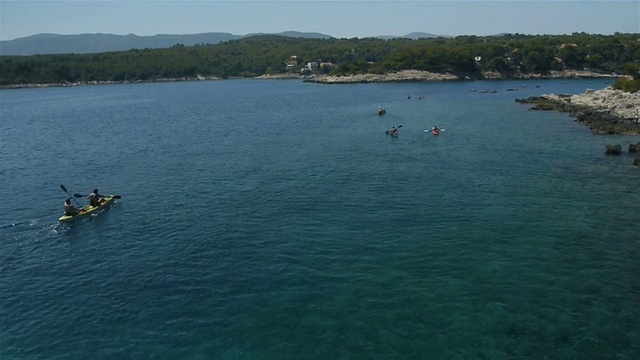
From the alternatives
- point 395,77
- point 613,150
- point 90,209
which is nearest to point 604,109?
point 613,150

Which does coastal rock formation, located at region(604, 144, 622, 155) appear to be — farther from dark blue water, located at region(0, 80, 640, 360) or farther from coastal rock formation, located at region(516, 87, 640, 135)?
coastal rock formation, located at region(516, 87, 640, 135)

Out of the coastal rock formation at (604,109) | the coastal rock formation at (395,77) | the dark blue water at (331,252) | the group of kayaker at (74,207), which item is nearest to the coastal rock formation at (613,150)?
the dark blue water at (331,252)

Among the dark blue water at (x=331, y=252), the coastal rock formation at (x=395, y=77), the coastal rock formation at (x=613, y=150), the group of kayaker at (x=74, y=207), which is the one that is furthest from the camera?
the coastal rock formation at (x=395, y=77)

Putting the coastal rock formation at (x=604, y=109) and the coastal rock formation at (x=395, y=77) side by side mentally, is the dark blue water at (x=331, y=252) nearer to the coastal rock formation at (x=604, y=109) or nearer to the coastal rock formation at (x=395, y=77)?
the coastal rock formation at (x=604, y=109)

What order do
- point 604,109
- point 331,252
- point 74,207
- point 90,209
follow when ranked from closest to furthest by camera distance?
point 331,252 → point 90,209 → point 74,207 → point 604,109

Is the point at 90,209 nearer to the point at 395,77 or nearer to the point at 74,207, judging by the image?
the point at 74,207

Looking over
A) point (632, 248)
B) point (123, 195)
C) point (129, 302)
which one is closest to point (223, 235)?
point (129, 302)
